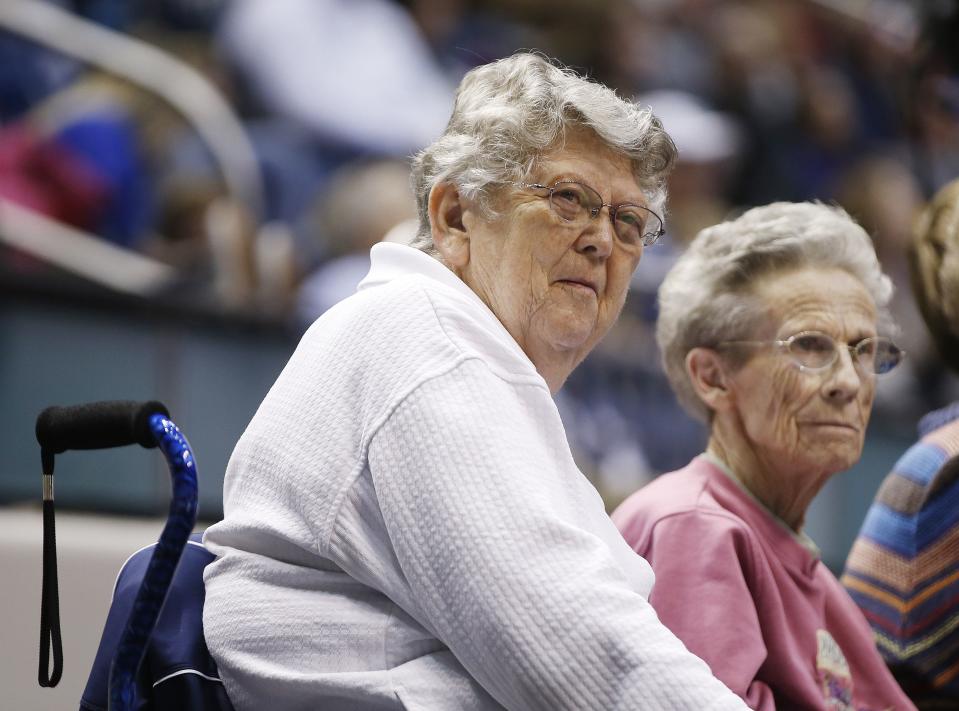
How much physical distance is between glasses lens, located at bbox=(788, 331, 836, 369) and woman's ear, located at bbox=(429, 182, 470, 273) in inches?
23.0

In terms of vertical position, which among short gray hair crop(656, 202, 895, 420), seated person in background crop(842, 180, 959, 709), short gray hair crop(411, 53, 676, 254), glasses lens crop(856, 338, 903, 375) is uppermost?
short gray hair crop(411, 53, 676, 254)

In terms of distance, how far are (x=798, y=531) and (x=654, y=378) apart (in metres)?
3.02

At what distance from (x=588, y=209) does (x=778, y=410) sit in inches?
21.2

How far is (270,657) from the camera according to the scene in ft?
3.79

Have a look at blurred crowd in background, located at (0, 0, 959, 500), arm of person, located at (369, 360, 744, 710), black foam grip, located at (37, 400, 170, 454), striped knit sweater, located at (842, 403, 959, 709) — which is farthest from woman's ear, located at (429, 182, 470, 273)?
striped knit sweater, located at (842, 403, 959, 709)

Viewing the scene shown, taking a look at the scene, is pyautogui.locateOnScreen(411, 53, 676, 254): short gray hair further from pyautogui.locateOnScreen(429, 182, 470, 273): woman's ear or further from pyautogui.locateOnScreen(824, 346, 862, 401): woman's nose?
pyautogui.locateOnScreen(824, 346, 862, 401): woman's nose

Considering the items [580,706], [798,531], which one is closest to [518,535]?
[580,706]

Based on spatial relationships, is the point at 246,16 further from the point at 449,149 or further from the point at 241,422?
the point at 449,149

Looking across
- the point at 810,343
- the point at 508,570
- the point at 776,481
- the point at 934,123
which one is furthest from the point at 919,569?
the point at 934,123

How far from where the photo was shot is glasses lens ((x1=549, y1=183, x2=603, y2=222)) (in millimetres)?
1403

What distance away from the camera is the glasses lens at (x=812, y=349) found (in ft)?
5.92

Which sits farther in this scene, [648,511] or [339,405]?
[648,511]

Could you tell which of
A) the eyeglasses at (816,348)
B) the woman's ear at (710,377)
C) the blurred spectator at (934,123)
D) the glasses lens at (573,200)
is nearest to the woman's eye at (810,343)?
the eyeglasses at (816,348)

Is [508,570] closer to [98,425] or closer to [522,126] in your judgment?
[98,425]
